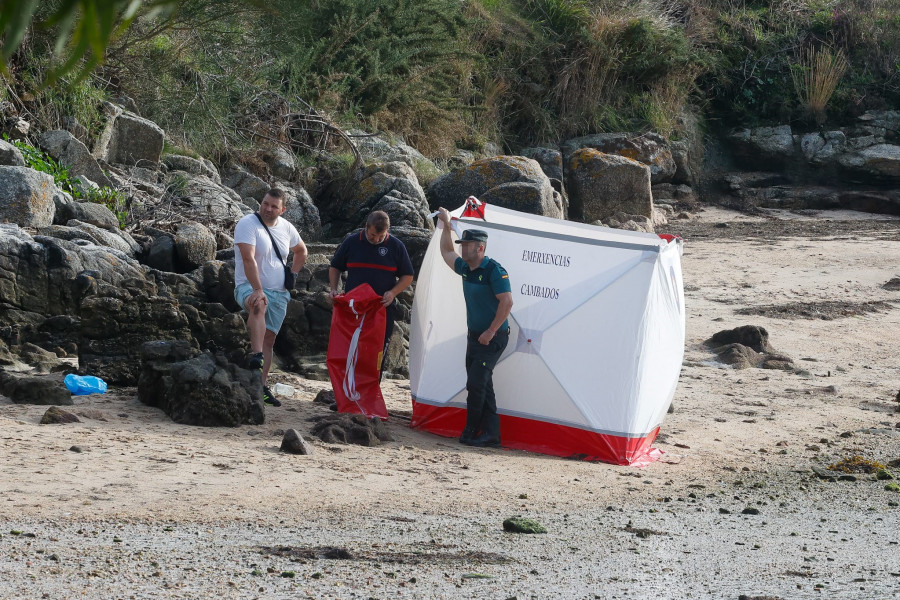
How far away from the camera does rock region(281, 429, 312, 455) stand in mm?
6000

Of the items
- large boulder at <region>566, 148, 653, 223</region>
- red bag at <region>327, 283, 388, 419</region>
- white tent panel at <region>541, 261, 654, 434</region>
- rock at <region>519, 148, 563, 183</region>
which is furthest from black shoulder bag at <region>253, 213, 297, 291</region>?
rock at <region>519, 148, 563, 183</region>

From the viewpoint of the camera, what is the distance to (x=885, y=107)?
23.1 metres

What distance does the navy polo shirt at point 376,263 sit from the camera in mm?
7117

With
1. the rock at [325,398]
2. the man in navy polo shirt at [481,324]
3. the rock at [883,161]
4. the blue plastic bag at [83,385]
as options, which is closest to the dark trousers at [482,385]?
the man in navy polo shirt at [481,324]

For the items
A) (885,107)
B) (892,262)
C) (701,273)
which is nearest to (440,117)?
(701,273)

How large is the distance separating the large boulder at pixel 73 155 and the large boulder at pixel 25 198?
2.18m

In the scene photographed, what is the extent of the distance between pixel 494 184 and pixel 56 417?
9476 millimetres

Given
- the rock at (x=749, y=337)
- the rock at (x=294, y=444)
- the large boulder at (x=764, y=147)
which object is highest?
the large boulder at (x=764, y=147)

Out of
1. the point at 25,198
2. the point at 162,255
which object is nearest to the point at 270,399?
the point at 162,255

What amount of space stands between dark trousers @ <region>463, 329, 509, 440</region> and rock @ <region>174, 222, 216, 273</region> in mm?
4058

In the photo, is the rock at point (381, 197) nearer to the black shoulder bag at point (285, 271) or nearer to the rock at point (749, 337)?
the rock at point (749, 337)

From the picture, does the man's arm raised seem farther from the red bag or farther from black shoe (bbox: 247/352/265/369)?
black shoe (bbox: 247/352/265/369)

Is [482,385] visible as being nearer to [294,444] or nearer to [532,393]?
[532,393]

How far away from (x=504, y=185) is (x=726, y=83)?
11.6m
